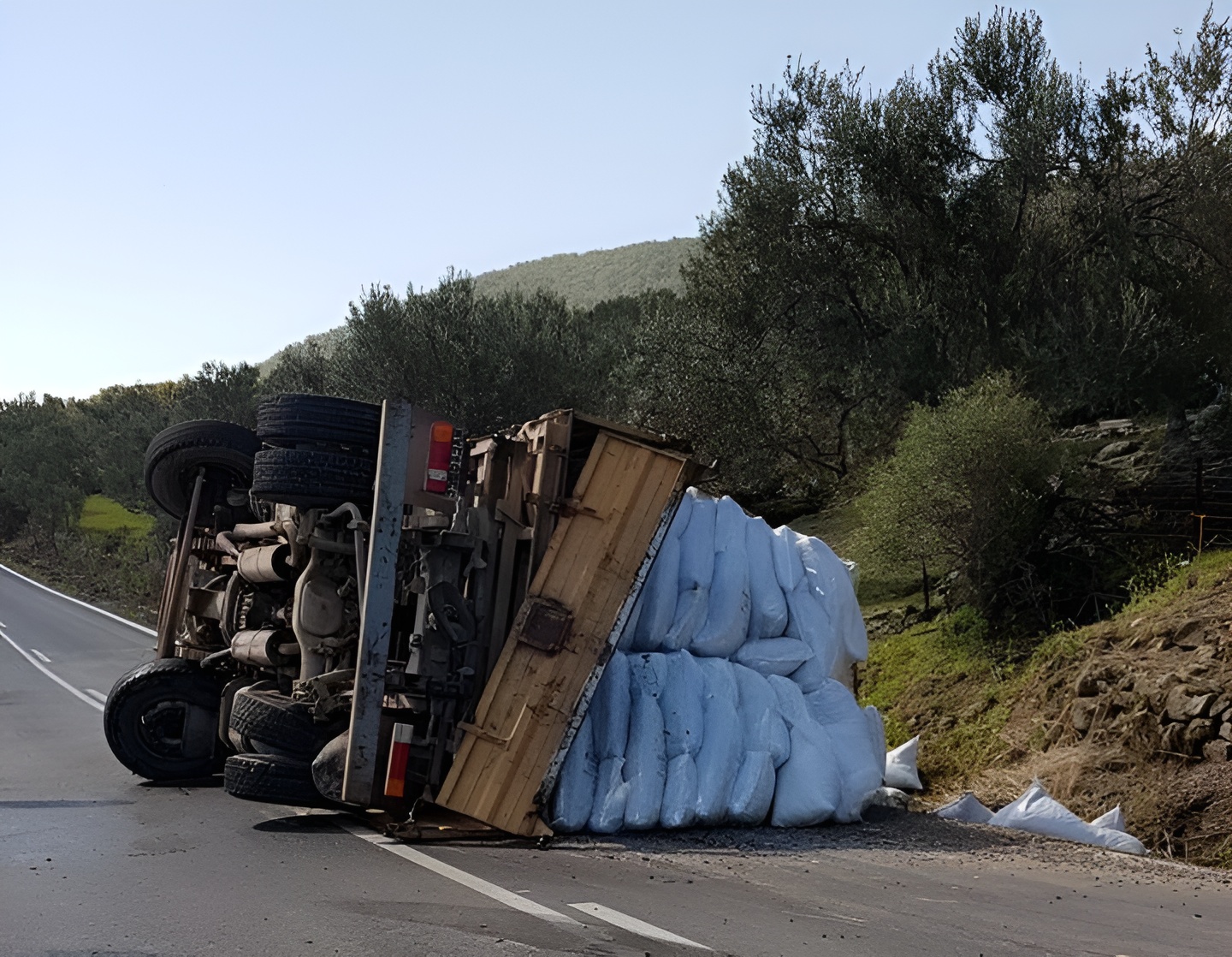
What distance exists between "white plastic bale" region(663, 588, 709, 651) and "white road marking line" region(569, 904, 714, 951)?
2.89 metres

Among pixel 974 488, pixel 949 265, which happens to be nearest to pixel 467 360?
pixel 949 265

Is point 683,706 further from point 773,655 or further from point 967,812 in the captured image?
point 967,812

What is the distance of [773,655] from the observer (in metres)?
8.24

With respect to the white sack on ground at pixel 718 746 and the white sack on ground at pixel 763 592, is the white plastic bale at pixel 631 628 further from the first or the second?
the white sack on ground at pixel 763 592

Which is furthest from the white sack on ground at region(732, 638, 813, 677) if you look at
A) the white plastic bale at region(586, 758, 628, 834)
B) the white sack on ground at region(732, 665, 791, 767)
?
the white plastic bale at region(586, 758, 628, 834)

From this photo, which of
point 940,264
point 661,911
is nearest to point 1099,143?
point 940,264

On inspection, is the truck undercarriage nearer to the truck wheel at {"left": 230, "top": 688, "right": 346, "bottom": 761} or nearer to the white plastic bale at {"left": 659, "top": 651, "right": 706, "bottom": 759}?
the truck wheel at {"left": 230, "top": 688, "right": 346, "bottom": 761}

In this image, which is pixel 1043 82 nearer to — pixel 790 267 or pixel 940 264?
pixel 940 264

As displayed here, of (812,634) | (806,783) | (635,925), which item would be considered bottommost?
(635,925)

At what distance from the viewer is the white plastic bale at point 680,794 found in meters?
7.12

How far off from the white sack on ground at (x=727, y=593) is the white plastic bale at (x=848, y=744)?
0.66m

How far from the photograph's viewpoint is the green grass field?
4503 centimetres

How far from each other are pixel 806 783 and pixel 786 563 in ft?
5.33

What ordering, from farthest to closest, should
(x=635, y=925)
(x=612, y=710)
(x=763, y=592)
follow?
(x=763, y=592) < (x=612, y=710) < (x=635, y=925)
